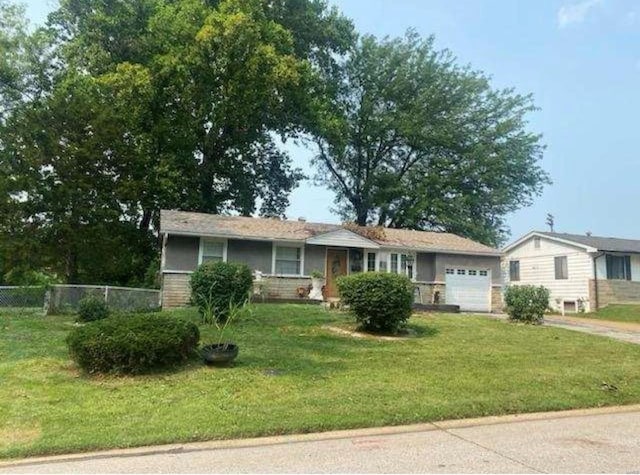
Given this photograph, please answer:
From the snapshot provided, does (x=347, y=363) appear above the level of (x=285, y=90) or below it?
below

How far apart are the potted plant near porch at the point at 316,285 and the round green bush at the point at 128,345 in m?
11.3

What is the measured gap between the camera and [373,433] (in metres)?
5.97

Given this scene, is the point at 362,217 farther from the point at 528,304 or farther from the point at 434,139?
the point at 528,304

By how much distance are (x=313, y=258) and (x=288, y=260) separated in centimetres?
104

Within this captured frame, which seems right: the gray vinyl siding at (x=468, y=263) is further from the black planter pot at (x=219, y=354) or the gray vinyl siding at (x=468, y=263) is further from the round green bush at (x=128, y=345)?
the round green bush at (x=128, y=345)

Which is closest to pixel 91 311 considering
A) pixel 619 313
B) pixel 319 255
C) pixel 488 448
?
pixel 319 255

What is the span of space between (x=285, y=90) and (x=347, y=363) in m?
20.7

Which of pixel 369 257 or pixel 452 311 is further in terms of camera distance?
pixel 369 257

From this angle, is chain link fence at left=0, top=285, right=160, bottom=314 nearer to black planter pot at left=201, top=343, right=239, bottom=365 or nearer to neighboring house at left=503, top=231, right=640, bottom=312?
black planter pot at left=201, top=343, right=239, bottom=365

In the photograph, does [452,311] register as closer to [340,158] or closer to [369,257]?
[369,257]

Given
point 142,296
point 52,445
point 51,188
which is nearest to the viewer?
point 52,445

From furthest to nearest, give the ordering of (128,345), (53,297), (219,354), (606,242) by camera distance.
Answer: (606,242) → (53,297) → (219,354) → (128,345)

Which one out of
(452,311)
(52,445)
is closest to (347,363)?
(52,445)

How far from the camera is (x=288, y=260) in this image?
2038 centimetres
